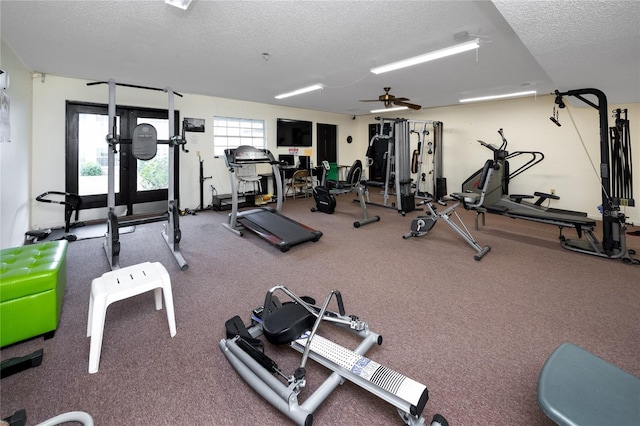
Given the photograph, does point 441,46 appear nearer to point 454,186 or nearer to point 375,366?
point 375,366

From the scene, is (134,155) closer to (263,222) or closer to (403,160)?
(263,222)

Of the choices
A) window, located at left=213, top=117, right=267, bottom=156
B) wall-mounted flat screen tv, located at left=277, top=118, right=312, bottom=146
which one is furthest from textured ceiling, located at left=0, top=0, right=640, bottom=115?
wall-mounted flat screen tv, located at left=277, top=118, right=312, bottom=146

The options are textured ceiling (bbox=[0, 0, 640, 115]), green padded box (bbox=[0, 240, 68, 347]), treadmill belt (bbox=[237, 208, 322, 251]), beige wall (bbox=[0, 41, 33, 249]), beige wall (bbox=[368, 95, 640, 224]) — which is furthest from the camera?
beige wall (bbox=[368, 95, 640, 224])

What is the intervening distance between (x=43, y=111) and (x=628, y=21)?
288 inches

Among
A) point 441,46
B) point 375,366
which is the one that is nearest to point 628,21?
point 441,46

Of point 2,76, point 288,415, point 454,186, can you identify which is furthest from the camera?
point 454,186

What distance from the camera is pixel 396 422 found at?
137 cm

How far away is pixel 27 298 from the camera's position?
1.80 m

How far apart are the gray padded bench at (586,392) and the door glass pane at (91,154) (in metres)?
6.49

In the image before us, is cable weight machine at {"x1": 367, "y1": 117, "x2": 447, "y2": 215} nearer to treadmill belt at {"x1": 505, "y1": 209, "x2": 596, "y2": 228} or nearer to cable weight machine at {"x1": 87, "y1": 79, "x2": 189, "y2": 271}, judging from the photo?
treadmill belt at {"x1": 505, "y1": 209, "x2": 596, "y2": 228}

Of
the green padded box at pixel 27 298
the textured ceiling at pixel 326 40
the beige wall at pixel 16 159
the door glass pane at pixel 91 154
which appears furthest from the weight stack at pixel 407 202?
the beige wall at pixel 16 159

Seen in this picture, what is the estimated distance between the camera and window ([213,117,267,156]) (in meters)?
6.87

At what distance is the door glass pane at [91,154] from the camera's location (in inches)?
199

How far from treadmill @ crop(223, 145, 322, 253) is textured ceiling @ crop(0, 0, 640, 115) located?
130 cm
